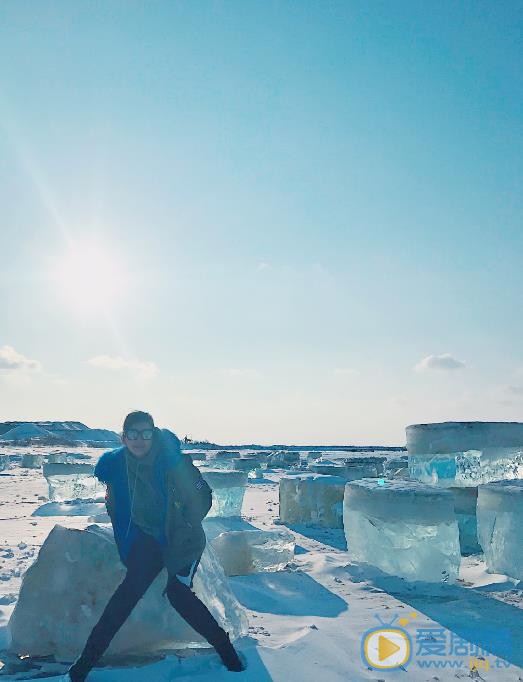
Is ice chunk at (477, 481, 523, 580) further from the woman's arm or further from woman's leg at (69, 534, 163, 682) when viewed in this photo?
woman's leg at (69, 534, 163, 682)

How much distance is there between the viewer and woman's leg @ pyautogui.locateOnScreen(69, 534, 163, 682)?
2.36 meters

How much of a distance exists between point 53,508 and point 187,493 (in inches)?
284

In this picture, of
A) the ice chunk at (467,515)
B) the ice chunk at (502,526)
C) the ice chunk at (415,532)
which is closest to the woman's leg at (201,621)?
the ice chunk at (415,532)

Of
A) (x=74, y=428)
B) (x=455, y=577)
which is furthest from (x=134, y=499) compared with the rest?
(x=74, y=428)

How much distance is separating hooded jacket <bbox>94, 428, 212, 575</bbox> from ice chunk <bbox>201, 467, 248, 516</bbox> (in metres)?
4.75

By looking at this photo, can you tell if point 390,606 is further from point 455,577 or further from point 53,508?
point 53,508

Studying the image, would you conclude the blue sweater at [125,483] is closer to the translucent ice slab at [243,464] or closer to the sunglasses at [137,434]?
the sunglasses at [137,434]

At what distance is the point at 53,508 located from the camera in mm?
8766

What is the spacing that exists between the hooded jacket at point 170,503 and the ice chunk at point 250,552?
7.01 ft

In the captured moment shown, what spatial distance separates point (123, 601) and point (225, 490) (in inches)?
198

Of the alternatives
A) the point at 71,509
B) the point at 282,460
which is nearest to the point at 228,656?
the point at 71,509

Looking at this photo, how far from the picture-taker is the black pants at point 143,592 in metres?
2.44

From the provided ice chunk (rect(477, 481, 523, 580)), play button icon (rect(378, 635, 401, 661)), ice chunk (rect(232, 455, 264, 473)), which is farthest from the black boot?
ice chunk (rect(232, 455, 264, 473))

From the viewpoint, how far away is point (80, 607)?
110 inches
